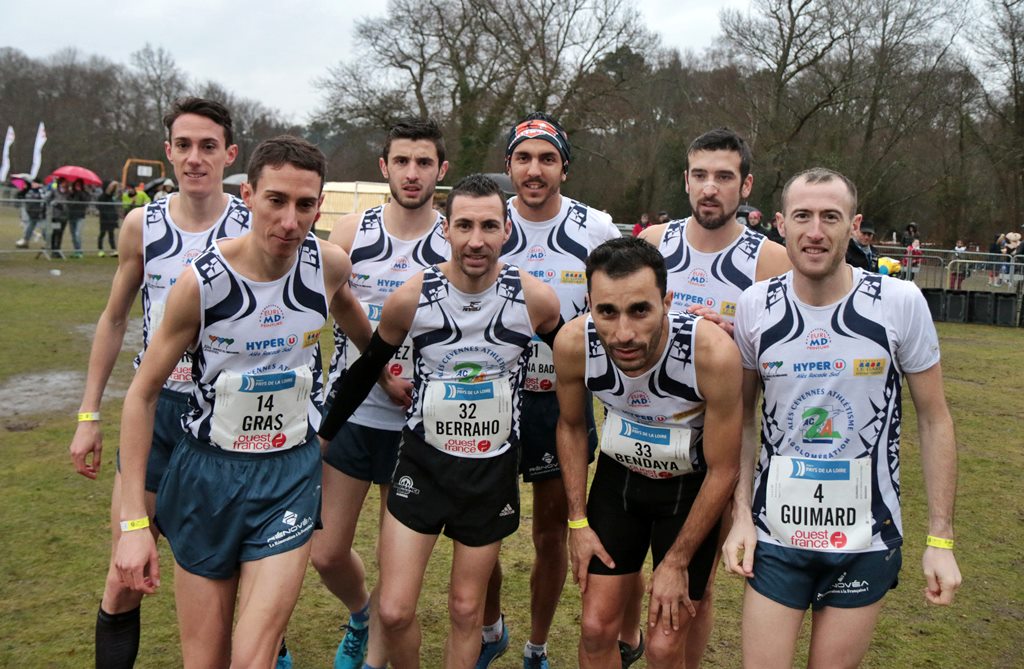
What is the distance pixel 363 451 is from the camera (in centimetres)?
409

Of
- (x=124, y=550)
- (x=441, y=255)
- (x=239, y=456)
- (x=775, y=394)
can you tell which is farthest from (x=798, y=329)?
(x=124, y=550)

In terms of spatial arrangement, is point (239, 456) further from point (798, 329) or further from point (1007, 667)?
point (1007, 667)

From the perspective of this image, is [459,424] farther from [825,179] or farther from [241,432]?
[825,179]

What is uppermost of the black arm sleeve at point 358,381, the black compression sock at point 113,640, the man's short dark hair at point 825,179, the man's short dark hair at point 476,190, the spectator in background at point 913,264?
the spectator in background at point 913,264

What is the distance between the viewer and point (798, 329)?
119 inches

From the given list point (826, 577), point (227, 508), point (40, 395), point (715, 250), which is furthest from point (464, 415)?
point (40, 395)

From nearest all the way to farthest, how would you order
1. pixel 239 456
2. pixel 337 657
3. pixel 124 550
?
1. pixel 124 550
2. pixel 239 456
3. pixel 337 657

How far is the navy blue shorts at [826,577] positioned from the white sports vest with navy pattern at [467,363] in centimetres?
119

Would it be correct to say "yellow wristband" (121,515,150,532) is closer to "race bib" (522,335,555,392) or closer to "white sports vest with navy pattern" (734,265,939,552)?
"race bib" (522,335,555,392)

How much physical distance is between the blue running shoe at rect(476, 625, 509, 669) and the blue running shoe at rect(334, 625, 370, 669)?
0.56 m

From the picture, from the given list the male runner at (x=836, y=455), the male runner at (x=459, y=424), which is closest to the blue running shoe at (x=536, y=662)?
the male runner at (x=459, y=424)

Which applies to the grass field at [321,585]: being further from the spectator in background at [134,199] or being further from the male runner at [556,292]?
the spectator in background at [134,199]

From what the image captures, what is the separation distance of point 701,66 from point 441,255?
34.6 metres

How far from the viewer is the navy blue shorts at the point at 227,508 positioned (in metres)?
3.03
